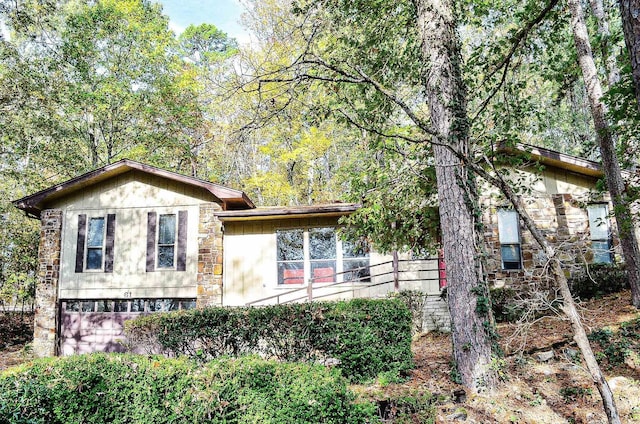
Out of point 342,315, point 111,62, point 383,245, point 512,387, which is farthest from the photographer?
point 111,62

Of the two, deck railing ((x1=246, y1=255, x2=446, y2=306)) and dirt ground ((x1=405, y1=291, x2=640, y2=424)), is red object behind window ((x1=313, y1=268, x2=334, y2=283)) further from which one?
dirt ground ((x1=405, y1=291, x2=640, y2=424))

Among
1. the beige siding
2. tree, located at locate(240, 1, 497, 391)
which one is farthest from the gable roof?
tree, located at locate(240, 1, 497, 391)

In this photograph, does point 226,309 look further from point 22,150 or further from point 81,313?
point 22,150

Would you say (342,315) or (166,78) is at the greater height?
(166,78)

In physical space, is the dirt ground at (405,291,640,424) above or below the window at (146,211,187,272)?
below

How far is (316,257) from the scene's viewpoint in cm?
1220

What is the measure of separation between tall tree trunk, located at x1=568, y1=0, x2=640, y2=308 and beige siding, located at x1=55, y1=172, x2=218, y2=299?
10.3 meters

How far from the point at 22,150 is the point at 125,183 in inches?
239

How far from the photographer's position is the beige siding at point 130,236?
12570mm

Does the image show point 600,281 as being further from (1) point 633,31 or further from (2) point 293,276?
(1) point 633,31

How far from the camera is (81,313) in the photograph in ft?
42.2

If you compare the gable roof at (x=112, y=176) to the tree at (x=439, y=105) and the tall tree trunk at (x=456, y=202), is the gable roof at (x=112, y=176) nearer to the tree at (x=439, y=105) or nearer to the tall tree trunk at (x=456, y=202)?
the tree at (x=439, y=105)

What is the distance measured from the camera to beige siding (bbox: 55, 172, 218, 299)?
12570 millimetres

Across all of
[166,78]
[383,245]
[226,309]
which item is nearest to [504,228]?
[383,245]
